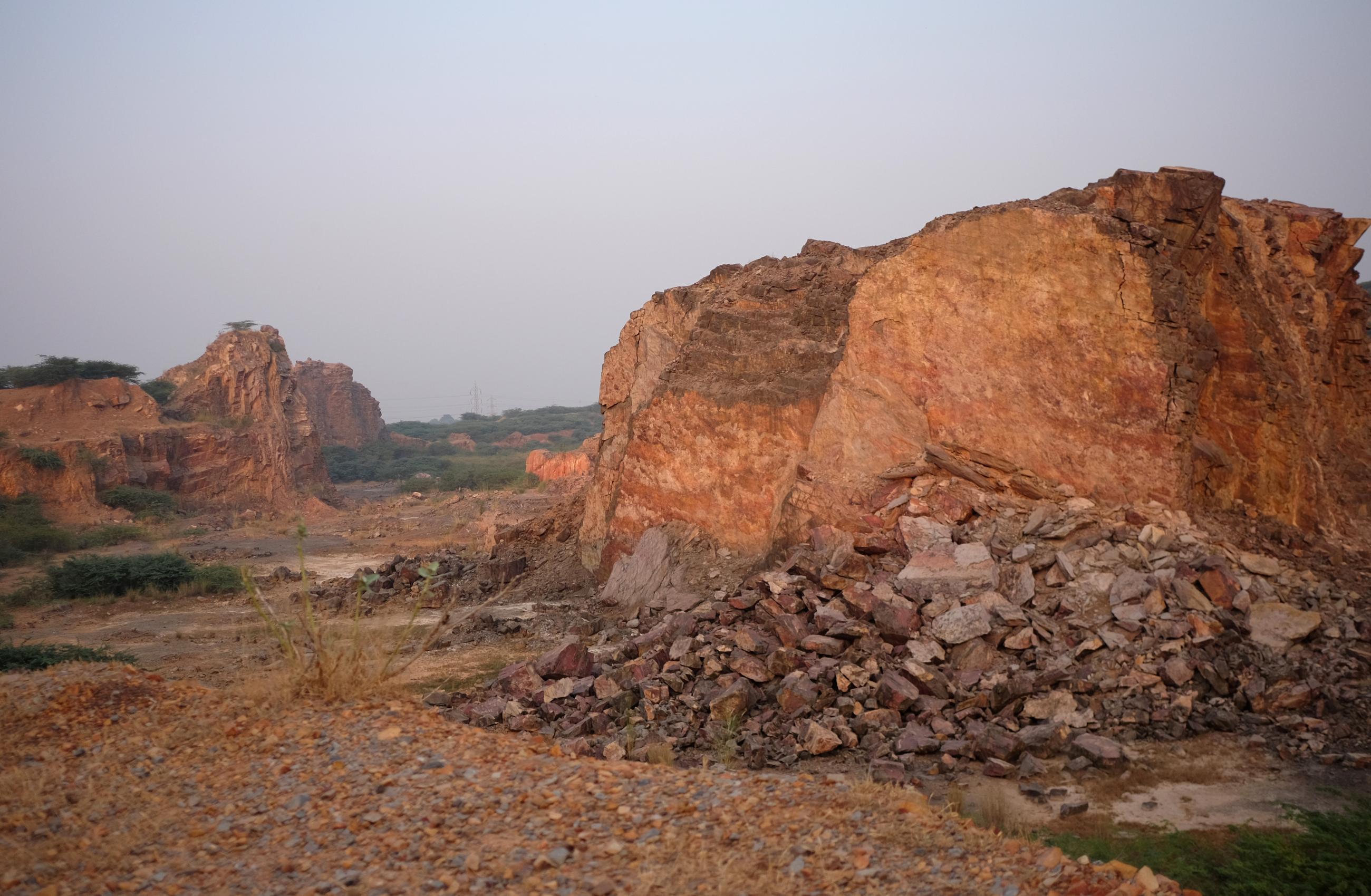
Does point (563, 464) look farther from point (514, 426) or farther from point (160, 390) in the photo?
point (514, 426)

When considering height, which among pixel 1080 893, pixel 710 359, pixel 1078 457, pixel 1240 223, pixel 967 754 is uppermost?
pixel 1240 223

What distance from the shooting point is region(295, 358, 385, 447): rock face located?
4916 centimetres

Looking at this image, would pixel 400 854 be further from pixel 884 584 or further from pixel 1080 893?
pixel 884 584

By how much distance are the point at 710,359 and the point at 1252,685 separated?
6.55 meters

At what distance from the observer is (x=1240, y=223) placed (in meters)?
9.50

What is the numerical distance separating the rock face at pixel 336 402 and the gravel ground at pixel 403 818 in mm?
47085

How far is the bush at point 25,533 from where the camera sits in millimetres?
18359

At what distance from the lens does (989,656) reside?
6.77 metres

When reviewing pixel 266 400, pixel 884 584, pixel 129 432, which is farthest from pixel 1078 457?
pixel 266 400

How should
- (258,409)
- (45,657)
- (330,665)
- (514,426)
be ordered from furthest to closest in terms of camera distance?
(514,426) → (258,409) → (45,657) → (330,665)

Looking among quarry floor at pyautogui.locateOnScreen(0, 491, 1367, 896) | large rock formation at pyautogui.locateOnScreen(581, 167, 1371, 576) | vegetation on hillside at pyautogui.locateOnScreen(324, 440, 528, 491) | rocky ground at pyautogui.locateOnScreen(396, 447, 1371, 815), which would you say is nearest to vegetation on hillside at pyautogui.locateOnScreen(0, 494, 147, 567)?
vegetation on hillside at pyautogui.locateOnScreen(324, 440, 528, 491)

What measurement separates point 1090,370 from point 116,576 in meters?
14.9

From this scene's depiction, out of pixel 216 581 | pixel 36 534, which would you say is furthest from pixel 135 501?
pixel 216 581

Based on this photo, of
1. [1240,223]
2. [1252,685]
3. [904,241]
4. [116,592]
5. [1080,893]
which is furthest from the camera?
[116,592]
